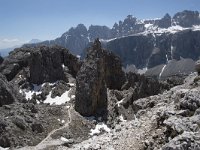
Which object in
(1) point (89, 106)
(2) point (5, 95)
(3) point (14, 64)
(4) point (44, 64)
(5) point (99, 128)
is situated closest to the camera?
(5) point (99, 128)

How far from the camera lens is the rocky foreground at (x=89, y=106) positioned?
31062 mm

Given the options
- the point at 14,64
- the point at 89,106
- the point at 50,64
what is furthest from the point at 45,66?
the point at 89,106

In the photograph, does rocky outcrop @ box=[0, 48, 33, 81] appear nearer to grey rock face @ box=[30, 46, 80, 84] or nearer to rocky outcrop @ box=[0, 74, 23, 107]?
grey rock face @ box=[30, 46, 80, 84]

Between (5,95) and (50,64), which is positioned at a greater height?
(50,64)

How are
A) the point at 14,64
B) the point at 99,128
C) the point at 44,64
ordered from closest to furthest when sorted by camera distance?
the point at 99,128 < the point at 44,64 < the point at 14,64

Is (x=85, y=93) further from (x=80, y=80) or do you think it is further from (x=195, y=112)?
(x=195, y=112)

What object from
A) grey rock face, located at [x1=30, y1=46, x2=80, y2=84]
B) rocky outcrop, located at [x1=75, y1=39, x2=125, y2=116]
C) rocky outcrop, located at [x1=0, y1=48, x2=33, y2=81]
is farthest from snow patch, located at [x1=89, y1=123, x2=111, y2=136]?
rocky outcrop, located at [x1=0, y1=48, x2=33, y2=81]

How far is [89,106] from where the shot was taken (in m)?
108

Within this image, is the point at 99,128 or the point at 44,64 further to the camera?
the point at 44,64

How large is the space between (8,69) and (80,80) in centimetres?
4586

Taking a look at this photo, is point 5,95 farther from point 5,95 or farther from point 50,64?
point 50,64

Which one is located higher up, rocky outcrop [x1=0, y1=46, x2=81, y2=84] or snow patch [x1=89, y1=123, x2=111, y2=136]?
rocky outcrop [x1=0, y1=46, x2=81, y2=84]

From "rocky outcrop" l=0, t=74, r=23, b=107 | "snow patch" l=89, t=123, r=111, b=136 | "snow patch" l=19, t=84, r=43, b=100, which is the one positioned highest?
"rocky outcrop" l=0, t=74, r=23, b=107

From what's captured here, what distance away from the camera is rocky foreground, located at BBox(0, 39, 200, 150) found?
31.1 metres
